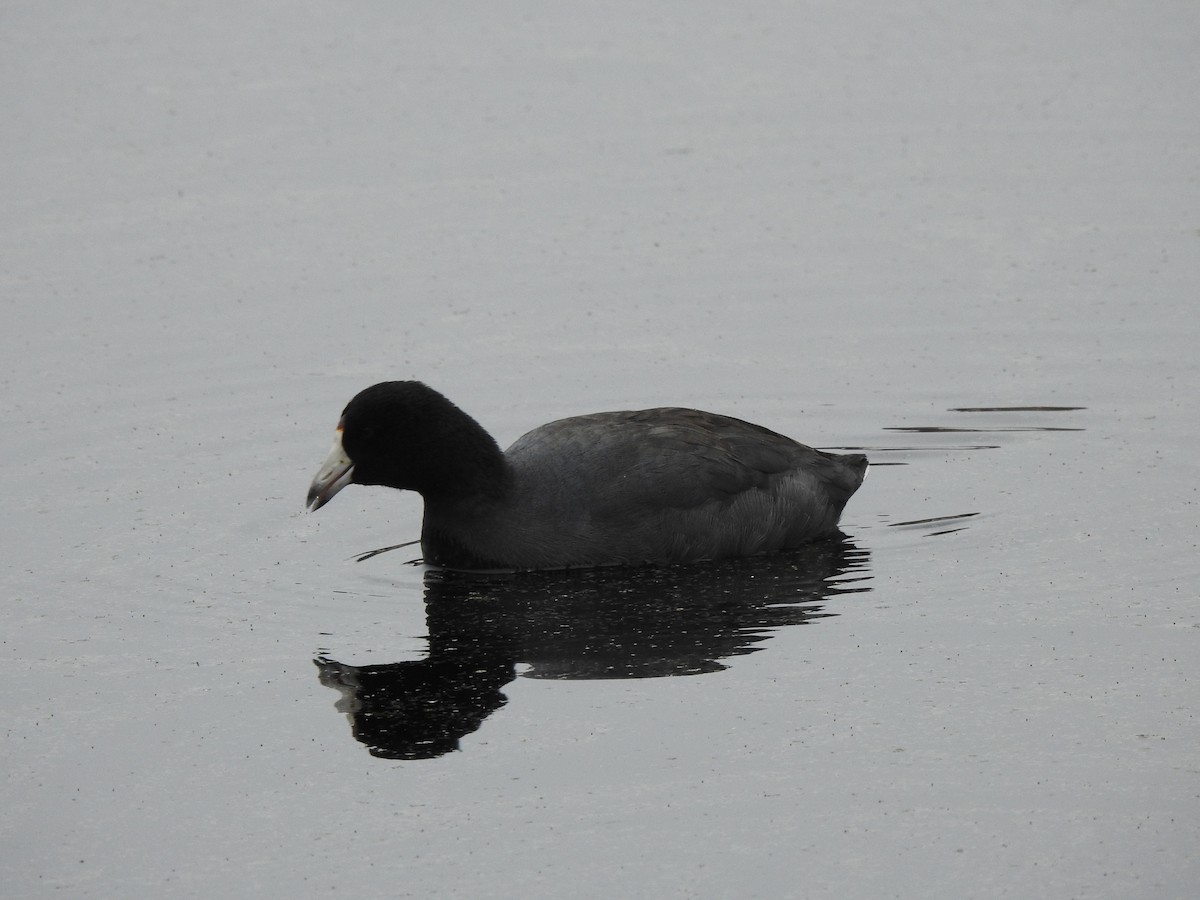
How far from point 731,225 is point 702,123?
2329mm

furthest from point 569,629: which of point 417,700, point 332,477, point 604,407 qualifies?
point 604,407

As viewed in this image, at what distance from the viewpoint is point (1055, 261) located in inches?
549

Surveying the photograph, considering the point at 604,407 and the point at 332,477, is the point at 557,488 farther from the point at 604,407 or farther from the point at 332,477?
the point at 604,407

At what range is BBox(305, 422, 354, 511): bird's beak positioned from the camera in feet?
31.4

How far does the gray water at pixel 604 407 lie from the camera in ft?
23.1

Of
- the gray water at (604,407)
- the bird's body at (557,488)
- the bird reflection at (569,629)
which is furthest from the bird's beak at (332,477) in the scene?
the bird reflection at (569,629)

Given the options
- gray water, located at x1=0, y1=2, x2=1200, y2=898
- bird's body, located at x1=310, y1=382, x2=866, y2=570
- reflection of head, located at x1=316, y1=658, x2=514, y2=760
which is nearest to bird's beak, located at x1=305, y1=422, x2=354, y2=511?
bird's body, located at x1=310, y1=382, x2=866, y2=570

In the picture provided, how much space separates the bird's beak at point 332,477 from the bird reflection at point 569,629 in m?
0.66

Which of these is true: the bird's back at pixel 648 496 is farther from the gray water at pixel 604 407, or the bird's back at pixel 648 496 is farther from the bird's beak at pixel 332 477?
the bird's beak at pixel 332 477

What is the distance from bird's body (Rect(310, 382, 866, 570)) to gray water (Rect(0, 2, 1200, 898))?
211 millimetres

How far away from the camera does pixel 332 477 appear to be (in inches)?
380

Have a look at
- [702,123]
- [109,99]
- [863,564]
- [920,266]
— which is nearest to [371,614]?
[863,564]

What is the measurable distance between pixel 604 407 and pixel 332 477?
101 inches

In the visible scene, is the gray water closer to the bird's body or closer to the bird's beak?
the bird's body
